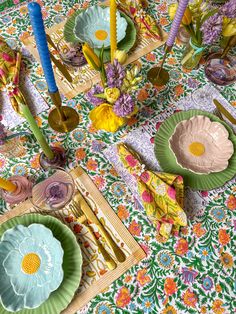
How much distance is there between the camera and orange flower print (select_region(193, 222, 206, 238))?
842 millimetres

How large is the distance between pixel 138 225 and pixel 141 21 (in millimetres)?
698

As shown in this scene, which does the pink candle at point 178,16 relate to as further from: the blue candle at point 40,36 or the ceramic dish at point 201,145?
the blue candle at point 40,36

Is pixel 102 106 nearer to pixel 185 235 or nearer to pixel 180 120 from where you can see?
pixel 180 120

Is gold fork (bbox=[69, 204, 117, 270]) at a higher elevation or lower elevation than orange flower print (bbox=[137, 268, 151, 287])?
higher

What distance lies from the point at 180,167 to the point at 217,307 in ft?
1.20

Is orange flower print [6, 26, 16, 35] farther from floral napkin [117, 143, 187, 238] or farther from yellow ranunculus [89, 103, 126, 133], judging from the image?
floral napkin [117, 143, 187, 238]

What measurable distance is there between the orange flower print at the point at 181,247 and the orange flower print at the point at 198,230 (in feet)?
0.13

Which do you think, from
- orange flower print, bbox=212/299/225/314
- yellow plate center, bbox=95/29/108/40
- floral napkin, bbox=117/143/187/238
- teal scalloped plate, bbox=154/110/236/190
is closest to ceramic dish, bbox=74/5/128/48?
yellow plate center, bbox=95/29/108/40

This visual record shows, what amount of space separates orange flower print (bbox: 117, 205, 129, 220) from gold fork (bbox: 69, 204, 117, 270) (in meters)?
0.09

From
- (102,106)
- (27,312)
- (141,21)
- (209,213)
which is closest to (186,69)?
(141,21)

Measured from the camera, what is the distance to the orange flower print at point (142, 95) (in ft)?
3.32

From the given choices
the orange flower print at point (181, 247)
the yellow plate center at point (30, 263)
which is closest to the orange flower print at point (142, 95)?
the orange flower print at point (181, 247)

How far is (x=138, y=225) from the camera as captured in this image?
84 cm

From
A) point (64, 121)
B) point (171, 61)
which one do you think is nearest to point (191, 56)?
point (171, 61)
